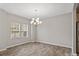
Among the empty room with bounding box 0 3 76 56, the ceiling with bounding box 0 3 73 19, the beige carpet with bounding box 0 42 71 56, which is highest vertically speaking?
the ceiling with bounding box 0 3 73 19

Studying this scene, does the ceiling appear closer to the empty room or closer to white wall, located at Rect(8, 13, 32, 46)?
the empty room

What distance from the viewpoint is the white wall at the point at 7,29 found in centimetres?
390

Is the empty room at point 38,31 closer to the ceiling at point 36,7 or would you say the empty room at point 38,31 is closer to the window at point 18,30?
the window at point 18,30

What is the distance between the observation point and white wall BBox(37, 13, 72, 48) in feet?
14.1

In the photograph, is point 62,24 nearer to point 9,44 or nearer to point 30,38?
point 30,38

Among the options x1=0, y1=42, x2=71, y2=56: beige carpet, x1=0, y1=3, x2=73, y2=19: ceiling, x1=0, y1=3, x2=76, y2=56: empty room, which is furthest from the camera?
x1=0, y1=3, x2=76, y2=56: empty room

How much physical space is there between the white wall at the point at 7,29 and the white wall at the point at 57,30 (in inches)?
37.1

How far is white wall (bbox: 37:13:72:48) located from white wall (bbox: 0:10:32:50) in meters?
0.94

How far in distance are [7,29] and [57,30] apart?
3.01m

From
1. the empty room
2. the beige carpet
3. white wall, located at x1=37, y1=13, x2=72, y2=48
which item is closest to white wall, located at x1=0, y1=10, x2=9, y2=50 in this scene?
the empty room

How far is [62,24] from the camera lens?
4.61 metres

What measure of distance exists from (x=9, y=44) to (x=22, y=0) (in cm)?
415

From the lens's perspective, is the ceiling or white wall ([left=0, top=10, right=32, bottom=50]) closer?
the ceiling

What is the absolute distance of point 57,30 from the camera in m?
4.88
